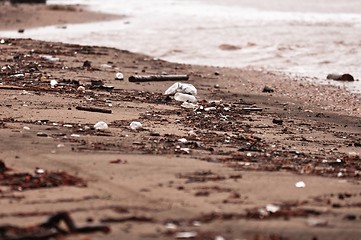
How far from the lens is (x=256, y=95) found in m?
12.2

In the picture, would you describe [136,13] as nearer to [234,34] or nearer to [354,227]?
[234,34]

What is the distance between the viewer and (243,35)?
851 inches

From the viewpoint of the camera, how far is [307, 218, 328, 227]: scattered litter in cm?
487

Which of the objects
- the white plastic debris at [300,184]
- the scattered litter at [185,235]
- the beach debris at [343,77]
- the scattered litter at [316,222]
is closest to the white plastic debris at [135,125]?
the white plastic debris at [300,184]

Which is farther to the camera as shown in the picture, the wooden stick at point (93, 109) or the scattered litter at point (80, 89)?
the scattered litter at point (80, 89)

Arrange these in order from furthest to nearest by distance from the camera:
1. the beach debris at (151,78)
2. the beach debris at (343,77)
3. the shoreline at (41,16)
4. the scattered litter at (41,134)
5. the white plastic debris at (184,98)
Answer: the shoreline at (41,16), the beach debris at (343,77), the beach debris at (151,78), the white plastic debris at (184,98), the scattered litter at (41,134)

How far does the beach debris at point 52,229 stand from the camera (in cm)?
438

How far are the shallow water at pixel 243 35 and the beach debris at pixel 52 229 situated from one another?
393 inches

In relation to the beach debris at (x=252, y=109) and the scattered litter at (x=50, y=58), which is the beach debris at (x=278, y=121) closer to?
the beach debris at (x=252, y=109)

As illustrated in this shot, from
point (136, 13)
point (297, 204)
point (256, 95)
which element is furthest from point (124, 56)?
point (136, 13)

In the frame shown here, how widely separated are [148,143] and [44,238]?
2.81 metres

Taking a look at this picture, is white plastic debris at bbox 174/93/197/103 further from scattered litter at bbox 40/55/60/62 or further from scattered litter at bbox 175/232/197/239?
scattered litter at bbox 175/232/197/239

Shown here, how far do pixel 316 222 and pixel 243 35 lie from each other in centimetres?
1695

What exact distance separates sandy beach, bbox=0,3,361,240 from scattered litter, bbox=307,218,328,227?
24mm
